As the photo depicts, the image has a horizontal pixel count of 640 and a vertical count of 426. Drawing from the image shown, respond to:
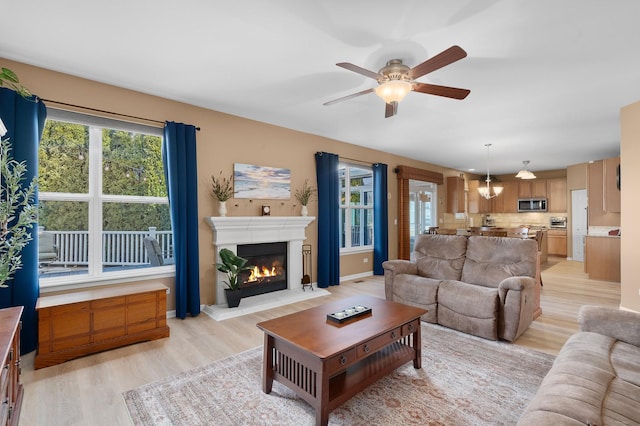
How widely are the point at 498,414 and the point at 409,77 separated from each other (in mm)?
2560

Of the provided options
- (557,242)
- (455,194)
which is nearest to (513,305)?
(455,194)

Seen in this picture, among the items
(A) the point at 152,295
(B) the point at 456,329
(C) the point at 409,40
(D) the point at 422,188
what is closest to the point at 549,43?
(C) the point at 409,40

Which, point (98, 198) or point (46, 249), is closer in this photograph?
point (46, 249)

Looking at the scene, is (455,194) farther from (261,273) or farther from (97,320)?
(97,320)

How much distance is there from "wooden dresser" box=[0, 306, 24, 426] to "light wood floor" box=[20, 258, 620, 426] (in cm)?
17

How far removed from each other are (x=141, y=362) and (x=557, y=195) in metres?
10.7

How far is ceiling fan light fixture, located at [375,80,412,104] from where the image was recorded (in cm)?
262

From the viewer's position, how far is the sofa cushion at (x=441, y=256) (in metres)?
4.00

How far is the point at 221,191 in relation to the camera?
4324 mm

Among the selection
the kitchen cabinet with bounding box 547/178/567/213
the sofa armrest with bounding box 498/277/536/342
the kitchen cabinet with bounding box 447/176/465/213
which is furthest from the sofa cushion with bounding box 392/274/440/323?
the kitchen cabinet with bounding box 547/178/567/213

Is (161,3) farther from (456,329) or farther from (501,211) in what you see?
(501,211)

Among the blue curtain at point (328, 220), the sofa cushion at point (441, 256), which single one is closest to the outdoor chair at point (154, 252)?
the blue curtain at point (328, 220)

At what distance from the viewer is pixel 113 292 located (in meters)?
3.17

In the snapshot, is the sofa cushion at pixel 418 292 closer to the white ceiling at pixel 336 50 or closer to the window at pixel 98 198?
the white ceiling at pixel 336 50
